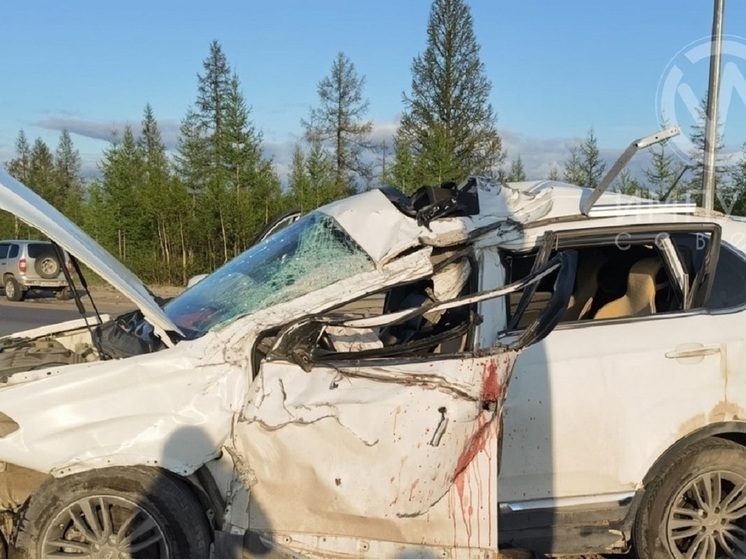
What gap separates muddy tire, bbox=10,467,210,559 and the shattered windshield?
2.16ft

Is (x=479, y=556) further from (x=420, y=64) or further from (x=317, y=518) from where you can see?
(x=420, y=64)

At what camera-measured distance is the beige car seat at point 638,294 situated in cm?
377

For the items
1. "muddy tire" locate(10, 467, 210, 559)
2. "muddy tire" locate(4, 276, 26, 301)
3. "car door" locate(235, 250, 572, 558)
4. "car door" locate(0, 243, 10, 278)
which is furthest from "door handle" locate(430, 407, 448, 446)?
"car door" locate(0, 243, 10, 278)

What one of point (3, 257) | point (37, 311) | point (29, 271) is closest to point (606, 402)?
point (37, 311)

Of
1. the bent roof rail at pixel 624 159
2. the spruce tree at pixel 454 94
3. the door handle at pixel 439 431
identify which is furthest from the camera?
the spruce tree at pixel 454 94

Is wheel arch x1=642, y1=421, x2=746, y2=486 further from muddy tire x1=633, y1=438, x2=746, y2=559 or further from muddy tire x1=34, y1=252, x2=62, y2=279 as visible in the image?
muddy tire x1=34, y1=252, x2=62, y2=279

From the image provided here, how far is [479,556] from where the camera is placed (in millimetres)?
2852

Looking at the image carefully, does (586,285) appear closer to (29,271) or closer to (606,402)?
(606,402)

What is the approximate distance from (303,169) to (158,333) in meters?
23.4

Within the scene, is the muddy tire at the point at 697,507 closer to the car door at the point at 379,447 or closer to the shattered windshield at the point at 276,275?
the car door at the point at 379,447

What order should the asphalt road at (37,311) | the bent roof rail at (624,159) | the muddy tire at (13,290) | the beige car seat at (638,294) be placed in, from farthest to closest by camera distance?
the muddy tire at (13,290), the asphalt road at (37,311), the beige car seat at (638,294), the bent roof rail at (624,159)

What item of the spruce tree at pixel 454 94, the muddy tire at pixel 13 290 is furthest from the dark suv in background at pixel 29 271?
the spruce tree at pixel 454 94

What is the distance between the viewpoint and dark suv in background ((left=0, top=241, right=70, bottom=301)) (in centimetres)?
2034

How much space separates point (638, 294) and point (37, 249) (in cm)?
2075
